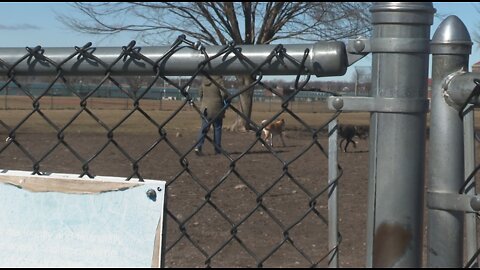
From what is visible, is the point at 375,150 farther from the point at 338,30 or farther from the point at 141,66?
the point at 338,30

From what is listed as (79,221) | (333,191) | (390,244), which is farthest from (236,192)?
(390,244)

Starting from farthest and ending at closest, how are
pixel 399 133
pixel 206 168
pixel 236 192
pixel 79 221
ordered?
pixel 206 168 < pixel 236 192 < pixel 79 221 < pixel 399 133

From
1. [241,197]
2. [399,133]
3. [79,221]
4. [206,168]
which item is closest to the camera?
[399,133]

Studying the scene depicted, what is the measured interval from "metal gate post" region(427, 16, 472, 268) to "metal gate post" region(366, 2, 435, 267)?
0.12m

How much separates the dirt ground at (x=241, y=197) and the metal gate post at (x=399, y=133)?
0.22 m

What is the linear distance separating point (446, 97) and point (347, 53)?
0.28 meters

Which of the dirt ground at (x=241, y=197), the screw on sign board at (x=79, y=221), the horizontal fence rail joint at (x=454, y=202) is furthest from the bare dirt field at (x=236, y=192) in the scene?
the horizontal fence rail joint at (x=454, y=202)

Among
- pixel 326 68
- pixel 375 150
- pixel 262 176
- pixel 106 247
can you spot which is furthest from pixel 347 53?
pixel 262 176

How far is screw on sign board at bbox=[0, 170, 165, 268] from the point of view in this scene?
2.14 metres

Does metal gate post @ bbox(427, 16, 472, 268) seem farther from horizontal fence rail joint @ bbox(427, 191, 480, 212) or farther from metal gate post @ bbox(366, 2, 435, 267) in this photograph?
metal gate post @ bbox(366, 2, 435, 267)

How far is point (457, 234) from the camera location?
79.4 inches

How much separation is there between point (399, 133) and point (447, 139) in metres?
0.21

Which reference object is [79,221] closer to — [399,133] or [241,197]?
[399,133]

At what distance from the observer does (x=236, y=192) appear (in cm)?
983
